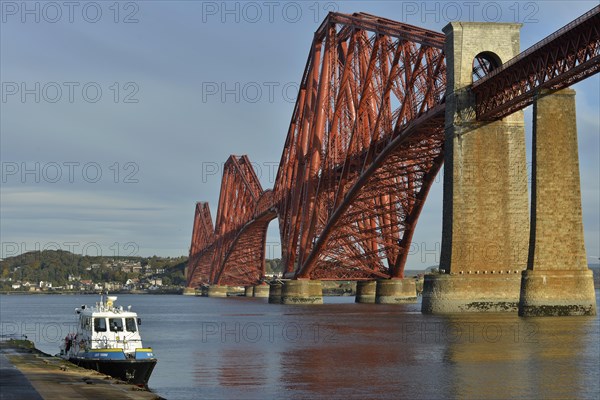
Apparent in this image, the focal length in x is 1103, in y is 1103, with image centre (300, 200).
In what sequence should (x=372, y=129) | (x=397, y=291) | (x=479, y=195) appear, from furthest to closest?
(x=397, y=291) → (x=372, y=129) → (x=479, y=195)

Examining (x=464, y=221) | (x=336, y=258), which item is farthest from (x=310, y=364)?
(x=336, y=258)

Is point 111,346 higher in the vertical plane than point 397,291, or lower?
lower

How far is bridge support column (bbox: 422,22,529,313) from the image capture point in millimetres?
69812

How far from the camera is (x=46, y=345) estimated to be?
61.8m

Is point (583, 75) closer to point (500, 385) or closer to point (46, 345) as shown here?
point (500, 385)

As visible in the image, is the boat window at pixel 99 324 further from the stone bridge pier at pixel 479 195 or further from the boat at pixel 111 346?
the stone bridge pier at pixel 479 195

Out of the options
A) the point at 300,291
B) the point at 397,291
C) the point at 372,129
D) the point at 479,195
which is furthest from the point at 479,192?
the point at 300,291

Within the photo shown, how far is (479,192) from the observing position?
7075cm

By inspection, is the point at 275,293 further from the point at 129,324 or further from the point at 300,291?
the point at 129,324

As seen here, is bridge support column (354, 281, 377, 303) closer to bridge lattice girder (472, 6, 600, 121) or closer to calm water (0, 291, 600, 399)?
calm water (0, 291, 600, 399)

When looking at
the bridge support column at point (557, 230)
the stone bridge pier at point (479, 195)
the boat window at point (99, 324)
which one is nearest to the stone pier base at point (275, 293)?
the stone bridge pier at point (479, 195)

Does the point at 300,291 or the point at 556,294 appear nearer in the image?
the point at 556,294

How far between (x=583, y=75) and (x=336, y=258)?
5930 centimetres

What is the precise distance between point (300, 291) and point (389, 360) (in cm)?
7592
